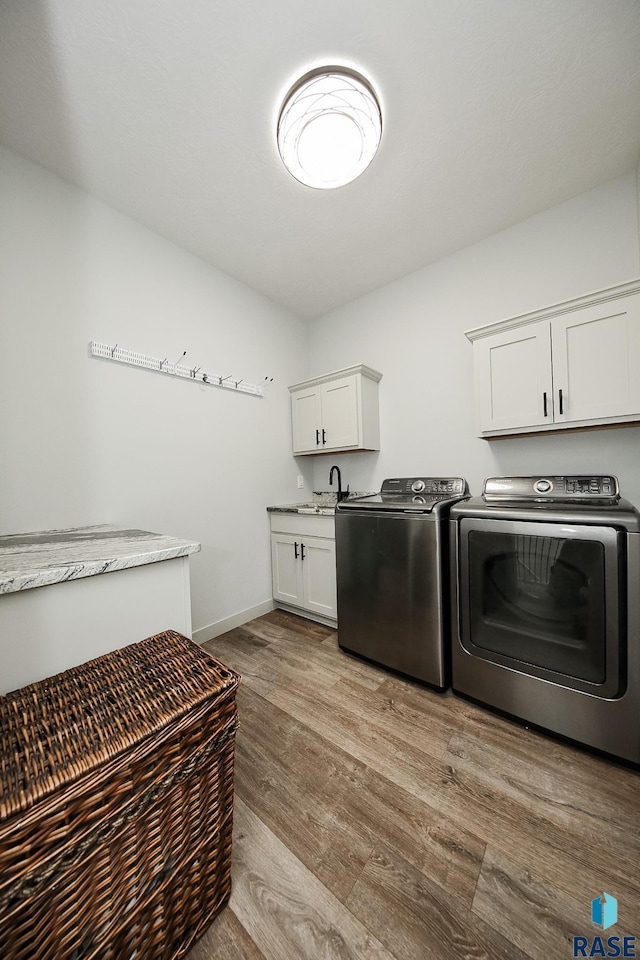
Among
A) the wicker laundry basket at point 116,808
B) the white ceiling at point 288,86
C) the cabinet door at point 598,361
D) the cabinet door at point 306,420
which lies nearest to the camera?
the wicker laundry basket at point 116,808

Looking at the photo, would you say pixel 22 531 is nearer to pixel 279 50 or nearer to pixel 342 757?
pixel 342 757

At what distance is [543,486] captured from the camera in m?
1.79

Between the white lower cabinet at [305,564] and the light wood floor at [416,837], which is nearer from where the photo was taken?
the light wood floor at [416,837]

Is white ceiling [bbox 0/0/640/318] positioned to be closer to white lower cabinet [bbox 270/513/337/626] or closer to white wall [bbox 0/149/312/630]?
white wall [bbox 0/149/312/630]

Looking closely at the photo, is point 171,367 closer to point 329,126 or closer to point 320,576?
point 329,126

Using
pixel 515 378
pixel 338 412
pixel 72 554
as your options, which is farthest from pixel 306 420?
pixel 72 554

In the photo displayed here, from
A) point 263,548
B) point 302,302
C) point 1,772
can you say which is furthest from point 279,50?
point 263,548

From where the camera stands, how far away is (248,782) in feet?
4.17

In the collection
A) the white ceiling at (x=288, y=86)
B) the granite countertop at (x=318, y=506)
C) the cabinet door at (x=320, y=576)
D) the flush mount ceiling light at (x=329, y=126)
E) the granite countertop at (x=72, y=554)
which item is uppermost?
the white ceiling at (x=288, y=86)

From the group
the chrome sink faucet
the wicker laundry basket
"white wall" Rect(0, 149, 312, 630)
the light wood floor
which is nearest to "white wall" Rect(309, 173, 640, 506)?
the chrome sink faucet

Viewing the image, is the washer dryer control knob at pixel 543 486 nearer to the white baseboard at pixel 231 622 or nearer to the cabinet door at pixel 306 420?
the cabinet door at pixel 306 420

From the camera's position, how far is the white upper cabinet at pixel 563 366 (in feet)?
5.25

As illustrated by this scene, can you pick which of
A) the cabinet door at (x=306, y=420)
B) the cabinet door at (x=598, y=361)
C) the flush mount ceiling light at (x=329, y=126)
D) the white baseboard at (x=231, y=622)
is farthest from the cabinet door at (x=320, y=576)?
the flush mount ceiling light at (x=329, y=126)

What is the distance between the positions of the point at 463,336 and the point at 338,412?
1076mm
